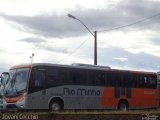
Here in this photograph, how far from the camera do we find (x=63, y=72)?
1104 inches

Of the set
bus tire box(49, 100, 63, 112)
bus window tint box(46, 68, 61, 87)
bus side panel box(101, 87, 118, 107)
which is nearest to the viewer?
bus window tint box(46, 68, 61, 87)

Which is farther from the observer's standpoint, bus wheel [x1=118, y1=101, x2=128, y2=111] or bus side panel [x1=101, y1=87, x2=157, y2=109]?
bus wheel [x1=118, y1=101, x2=128, y2=111]

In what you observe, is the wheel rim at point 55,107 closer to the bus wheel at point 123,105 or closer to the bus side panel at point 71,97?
the bus side panel at point 71,97

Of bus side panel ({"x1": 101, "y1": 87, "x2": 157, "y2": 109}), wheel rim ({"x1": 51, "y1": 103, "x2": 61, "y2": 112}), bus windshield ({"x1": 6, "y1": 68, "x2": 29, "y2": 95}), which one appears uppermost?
bus windshield ({"x1": 6, "y1": 68, "x2": 29, "y2": 95})

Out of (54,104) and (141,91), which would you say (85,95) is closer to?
(54,104)

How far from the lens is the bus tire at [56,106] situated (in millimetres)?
27373

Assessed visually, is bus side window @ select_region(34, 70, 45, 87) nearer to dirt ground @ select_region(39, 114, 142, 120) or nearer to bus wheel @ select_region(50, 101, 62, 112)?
bus wheel @ select_region(50, 101, 62, 112)

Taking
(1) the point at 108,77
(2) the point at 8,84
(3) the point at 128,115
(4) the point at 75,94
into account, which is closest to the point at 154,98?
(1) the point at 108,77

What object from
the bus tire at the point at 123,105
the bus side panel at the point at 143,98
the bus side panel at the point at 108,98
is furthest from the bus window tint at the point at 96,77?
the bus side panel at the point at 143,98

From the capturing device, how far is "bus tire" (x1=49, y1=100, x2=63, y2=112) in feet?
89.8

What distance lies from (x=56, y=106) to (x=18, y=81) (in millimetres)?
2758

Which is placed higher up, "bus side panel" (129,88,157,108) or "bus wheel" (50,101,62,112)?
"bus side panel" (129,88,157,108)

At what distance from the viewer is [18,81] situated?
2694 centimetres

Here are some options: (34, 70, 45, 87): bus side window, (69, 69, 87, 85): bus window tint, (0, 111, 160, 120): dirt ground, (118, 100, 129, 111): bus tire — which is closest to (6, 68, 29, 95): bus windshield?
(34, 70, 45, 87): bus side window
